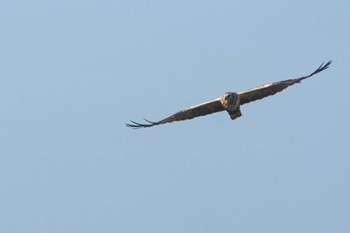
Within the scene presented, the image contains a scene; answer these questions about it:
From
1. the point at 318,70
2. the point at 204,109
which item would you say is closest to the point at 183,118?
the point at 204,109

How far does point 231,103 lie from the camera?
335ft

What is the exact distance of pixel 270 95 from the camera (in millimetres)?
103625

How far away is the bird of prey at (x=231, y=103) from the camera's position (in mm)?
102375

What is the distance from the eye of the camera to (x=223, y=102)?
10269 cm

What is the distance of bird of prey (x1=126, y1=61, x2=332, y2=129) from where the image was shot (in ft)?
336

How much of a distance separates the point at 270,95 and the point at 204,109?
412cm

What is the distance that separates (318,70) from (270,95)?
208 inches

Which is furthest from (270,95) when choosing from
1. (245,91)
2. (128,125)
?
(128,125)

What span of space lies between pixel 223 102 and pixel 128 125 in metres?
6.05

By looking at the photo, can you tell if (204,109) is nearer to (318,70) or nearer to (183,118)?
(183,118)

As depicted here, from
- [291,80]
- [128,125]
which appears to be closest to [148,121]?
[128,125]

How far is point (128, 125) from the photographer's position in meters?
101

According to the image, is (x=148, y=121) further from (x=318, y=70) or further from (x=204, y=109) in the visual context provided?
(x=318, y=70)

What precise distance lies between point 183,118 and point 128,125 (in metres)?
5.24
